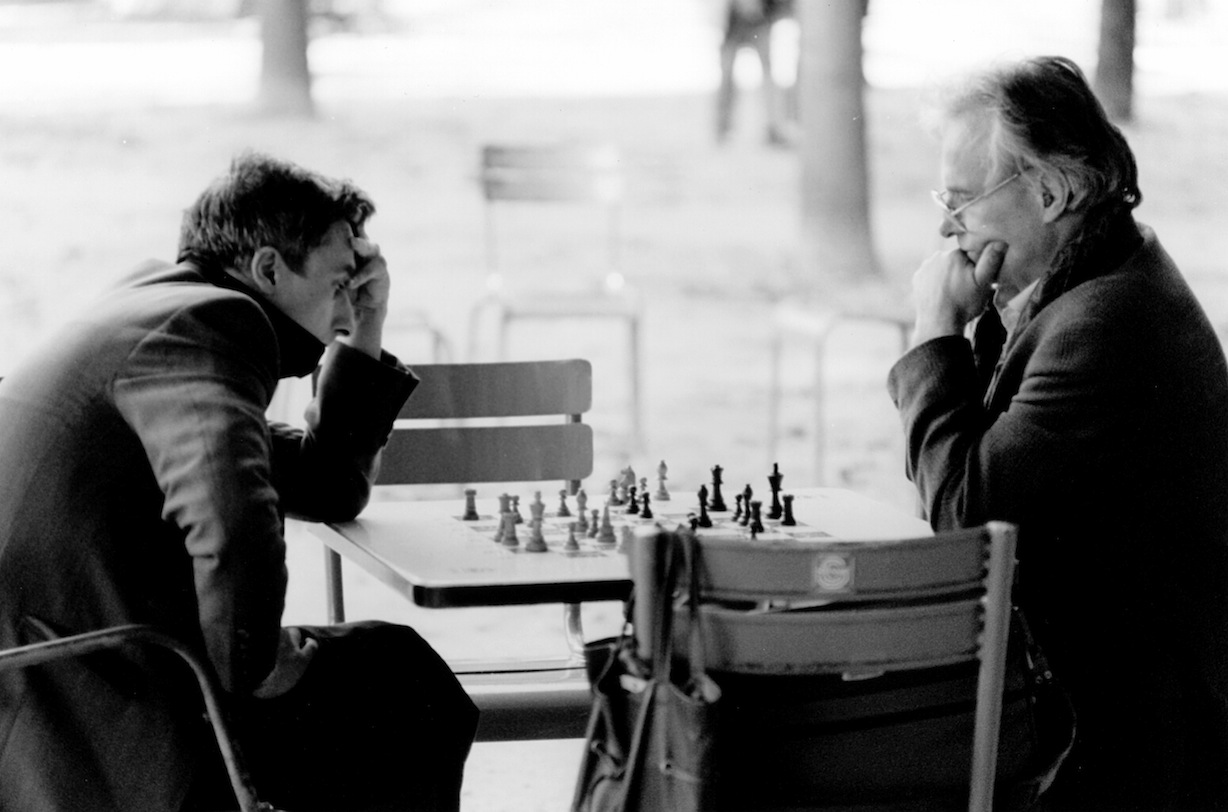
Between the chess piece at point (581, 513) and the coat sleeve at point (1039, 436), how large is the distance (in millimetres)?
562

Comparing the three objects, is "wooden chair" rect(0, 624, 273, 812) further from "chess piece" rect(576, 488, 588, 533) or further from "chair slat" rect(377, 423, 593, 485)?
"chair slat" rect(377, 423, 593, 485)

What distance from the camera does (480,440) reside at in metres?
3.39

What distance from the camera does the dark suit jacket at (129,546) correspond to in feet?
6.58

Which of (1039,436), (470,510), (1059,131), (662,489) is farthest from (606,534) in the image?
(1059,131)

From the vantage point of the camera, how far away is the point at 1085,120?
2.32 metres

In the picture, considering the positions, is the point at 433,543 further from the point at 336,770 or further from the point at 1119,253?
the point at 1119,253

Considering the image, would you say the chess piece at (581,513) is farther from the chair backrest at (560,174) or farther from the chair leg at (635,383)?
the chair backrest at (560,174)

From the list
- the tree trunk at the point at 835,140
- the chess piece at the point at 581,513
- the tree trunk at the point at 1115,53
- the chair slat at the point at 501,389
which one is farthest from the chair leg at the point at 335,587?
the tree trunk at the point at 1115,53

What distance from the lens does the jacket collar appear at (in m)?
2.34

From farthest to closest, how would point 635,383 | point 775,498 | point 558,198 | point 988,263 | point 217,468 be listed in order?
point 558,198
point 635,383
point 775,498
point 988,263
point 217,468

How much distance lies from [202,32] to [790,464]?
429 centimetres

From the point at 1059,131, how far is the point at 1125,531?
0.59 meters

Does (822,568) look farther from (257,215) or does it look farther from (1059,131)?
(257,215)

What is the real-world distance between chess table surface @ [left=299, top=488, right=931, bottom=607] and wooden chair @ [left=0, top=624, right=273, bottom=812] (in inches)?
11.8
